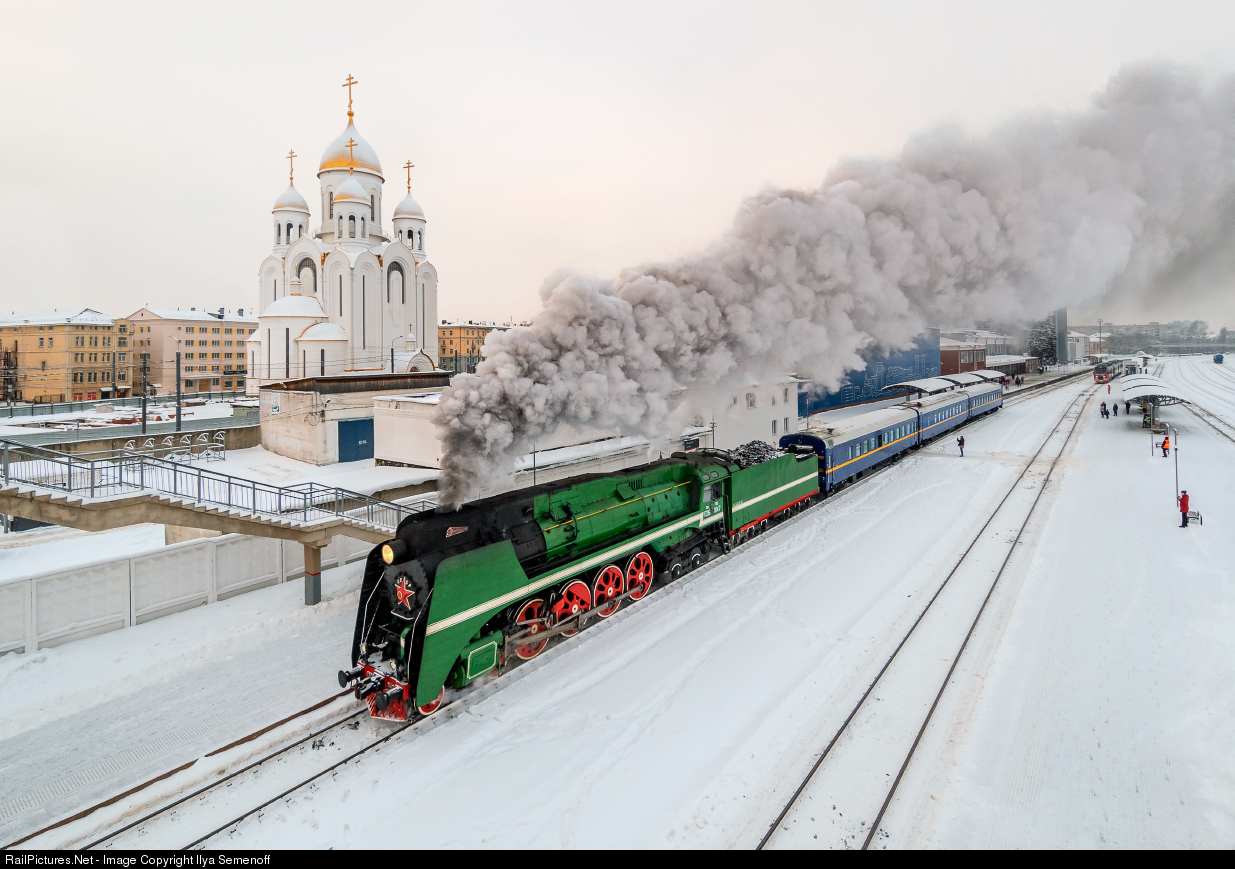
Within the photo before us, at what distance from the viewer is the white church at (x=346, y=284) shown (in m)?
43.1

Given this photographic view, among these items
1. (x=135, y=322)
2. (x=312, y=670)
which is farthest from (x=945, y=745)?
(x=135, y=322)

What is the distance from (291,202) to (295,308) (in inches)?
733

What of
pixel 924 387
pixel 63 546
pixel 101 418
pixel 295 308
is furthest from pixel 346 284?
pixel 924 387

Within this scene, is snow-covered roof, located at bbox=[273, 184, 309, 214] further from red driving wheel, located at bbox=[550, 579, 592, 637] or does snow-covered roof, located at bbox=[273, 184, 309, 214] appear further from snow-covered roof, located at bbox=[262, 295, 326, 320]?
red driving wheel, located at bbox=[550, 579, 592, 637]

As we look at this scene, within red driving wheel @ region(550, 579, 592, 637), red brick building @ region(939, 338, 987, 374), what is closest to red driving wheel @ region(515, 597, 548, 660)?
red driving wheel @ region(550, 579, 592, 637)

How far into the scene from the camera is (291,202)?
5603 centimetres

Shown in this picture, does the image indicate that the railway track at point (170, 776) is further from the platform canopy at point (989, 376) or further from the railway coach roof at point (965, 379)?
the platform canopy at point (989, 376)

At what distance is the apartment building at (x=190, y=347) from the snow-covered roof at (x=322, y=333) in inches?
1604

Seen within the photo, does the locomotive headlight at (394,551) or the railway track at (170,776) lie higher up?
the locomotive headlight at (394,551)

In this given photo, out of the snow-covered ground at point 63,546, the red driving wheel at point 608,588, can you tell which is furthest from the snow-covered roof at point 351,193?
the red driving wheel at point 608,588

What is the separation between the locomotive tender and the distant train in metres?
7.64

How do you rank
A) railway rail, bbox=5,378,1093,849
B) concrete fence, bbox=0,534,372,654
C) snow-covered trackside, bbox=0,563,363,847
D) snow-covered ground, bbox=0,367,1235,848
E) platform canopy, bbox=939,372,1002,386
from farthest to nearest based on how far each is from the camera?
1. platform canopy, bbox=939,372,1002,386
2. concrete fence, bbox=0,534,372,654
3. snow-covered trackside, bbox=0,563,363,847
4. snow-covered ground, bbox=0,367,1235,848
5. railway rail, bbox=5,378,1093,849

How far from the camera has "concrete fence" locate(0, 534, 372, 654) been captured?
478 inches
